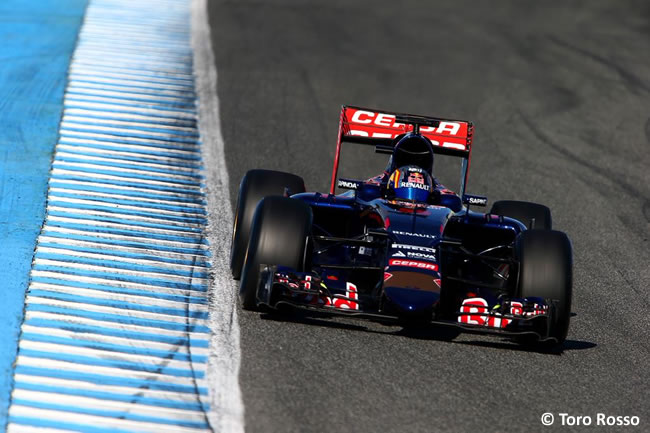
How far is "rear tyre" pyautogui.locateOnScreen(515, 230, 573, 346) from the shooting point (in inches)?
335

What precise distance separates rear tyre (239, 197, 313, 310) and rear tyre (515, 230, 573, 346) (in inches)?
74.8

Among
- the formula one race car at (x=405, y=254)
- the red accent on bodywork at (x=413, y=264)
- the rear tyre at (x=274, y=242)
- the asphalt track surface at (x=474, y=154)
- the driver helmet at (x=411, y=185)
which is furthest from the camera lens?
the driver helmet at (x=411, y=185)

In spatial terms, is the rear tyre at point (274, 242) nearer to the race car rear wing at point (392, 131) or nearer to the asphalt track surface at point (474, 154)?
the asphalt track surface at point (474, 154)

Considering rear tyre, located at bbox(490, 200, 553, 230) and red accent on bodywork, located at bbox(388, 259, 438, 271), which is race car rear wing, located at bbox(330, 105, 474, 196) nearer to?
rear tyre, located at bbox(490, 200, 553, 230)

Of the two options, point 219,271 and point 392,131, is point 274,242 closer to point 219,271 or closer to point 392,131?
point 219,271

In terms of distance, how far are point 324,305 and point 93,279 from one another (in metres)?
2.33

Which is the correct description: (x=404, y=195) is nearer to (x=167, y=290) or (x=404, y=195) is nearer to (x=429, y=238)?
(x=429, y=238)

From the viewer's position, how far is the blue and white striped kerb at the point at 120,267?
6941mm

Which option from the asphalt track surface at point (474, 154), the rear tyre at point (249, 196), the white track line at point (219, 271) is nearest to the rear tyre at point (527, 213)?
the asphalt track surface at point (474, 154)

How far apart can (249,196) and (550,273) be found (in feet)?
10.2

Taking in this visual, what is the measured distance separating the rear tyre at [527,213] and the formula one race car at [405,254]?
0.01 meters

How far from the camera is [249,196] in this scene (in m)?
10.1

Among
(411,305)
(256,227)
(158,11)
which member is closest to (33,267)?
(256,227)

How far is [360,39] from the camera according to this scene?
22.7 metres
